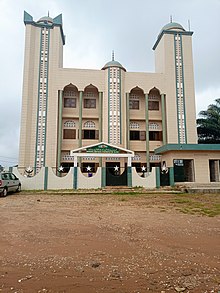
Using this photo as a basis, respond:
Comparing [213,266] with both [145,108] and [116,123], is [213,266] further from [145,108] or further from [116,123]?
[145,108]

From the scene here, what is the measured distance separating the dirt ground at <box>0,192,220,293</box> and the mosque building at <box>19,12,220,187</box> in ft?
58.4

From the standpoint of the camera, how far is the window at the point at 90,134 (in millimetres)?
25500

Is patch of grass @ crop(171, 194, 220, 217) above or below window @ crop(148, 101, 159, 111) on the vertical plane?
below

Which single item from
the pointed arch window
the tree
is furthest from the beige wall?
the pointed arch window

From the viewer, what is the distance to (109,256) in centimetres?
366

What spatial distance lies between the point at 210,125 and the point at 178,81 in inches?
259

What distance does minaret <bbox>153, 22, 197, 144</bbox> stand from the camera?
25188mm

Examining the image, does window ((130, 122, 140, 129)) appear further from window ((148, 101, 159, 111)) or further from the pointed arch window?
the pointed arch window

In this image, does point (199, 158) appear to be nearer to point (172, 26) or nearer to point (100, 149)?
point (100, 149)

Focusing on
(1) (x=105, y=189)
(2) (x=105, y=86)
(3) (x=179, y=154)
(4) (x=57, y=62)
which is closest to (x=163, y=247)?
(1) (x=105, y=189)

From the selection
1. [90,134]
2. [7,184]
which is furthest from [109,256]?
[90,134]

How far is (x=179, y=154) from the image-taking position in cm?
2017

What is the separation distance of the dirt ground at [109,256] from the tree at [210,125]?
77.9 feet

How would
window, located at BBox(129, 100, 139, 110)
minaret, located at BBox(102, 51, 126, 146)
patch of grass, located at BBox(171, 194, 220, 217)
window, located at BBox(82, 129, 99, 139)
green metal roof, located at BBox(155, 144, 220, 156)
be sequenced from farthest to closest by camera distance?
window, located at BBox(129, 100, 139, 110), window, located at BBox(82, 129, 99, 139), minaret, located at BBox(102, 51, 126, 146), green metal roof, located at BBox(155, 144, 220, 156), patch of grass, located at BBox(171, 194, 220, 217)
